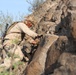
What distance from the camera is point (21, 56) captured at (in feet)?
41.2

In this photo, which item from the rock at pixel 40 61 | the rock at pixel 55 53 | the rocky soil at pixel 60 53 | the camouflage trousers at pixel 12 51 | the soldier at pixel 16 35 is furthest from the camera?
the soldier at pixel 16 35

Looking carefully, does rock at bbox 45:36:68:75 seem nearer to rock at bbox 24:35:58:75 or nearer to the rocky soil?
the rocky soil

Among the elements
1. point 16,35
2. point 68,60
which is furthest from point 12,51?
point 68,60

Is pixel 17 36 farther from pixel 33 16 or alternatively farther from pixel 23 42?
pixel 33 16

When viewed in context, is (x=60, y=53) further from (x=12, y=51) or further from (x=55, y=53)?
(x=12, y=51)

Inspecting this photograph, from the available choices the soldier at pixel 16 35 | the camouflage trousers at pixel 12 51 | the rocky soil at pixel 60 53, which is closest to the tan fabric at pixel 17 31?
the soldier at pixel 16 35

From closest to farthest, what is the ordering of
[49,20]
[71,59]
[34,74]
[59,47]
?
[71,59] < [59,47] < [34,74] < [49,20]

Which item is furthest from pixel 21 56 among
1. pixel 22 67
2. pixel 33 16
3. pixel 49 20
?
pixel 33 16

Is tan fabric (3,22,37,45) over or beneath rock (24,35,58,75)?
over

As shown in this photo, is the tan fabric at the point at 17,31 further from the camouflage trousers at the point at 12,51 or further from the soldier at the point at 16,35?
the camouflage trousers at the point at 12,51

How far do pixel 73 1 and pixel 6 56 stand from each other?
399 cm

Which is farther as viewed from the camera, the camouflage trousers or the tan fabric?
the tan fabric

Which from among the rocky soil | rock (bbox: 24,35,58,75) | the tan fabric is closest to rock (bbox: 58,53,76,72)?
the rocky soil

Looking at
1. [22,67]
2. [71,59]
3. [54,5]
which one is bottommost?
[22,67]
